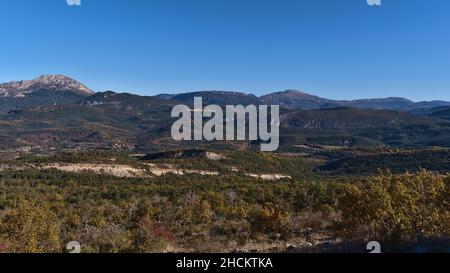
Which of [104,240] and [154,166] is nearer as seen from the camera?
[104,240]

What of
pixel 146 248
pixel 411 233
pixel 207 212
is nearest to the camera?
pixel 146 248

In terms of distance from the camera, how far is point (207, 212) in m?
30.3

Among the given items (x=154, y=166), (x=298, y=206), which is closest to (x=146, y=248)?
(x=298, y=206)

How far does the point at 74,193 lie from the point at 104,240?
40025 millimetres

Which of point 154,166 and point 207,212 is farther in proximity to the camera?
point 154,166

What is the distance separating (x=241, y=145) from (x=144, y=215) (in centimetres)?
16545

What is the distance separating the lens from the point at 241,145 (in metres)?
193

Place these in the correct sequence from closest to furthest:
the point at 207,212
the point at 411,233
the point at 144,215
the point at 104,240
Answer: the point at 411,233, the point at 104,240, the point at 144,215, the point at 207,212

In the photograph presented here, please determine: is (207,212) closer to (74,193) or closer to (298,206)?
(298,206)

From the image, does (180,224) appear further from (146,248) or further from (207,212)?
(146,248)

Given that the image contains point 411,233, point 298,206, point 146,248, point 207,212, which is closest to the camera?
point 146,248
